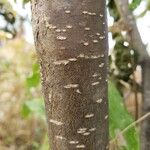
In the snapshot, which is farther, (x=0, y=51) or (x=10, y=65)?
(x=0, y=51)

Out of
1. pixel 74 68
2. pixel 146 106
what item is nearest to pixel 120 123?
pixel 146 106

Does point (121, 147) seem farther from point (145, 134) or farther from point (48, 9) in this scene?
point (48, 9)

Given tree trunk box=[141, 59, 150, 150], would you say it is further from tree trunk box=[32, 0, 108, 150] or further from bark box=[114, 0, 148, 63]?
tree trunk box=[32, 0, 108, 150]

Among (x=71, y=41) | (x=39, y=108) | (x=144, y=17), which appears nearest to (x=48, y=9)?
(x=71, y=41)

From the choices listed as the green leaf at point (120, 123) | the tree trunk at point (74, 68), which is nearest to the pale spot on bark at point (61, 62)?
the tree trunk at point (74, 68)

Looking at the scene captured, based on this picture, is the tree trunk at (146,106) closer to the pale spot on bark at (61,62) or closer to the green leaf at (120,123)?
the green leaf at (120,123)

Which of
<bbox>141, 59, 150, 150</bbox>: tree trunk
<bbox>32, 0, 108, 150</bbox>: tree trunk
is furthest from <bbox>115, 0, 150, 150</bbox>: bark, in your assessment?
<bbox>32, 0, 108, 150</bbox>: tree trunk
